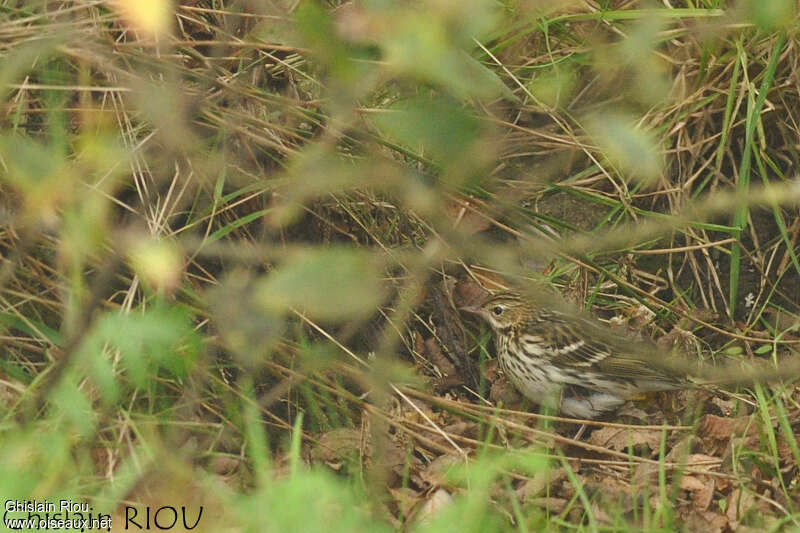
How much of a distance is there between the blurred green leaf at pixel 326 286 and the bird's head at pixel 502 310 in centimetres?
376

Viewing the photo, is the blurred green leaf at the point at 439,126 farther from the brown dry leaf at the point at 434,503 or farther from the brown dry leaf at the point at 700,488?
the brown dry leaf at the point at 700,488

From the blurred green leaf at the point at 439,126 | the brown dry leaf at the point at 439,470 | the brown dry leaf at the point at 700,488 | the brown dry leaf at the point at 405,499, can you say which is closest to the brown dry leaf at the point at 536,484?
the brown dry leaf at the point at 439,470

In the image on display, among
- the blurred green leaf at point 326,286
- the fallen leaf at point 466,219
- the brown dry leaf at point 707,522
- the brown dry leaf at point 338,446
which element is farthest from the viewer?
the fallen leaf at point 466,219

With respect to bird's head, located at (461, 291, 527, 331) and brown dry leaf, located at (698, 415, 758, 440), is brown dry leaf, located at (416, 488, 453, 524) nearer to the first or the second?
brown dry leaf, located at (698, 415, 758, 440)

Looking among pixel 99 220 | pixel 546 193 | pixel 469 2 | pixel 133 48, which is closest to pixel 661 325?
pixel 546 193

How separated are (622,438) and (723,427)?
43 centimetres

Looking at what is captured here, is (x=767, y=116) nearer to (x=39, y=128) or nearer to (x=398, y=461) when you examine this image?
(x=398, y=461)

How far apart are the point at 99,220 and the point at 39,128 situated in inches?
80.7

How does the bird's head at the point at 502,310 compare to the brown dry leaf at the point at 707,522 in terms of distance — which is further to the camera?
the bird's head at the point at 502,310

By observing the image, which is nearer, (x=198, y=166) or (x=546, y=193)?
(x=198, y=166)

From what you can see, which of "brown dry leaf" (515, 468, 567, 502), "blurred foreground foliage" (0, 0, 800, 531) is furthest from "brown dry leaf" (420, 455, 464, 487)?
"brown dry leaf" (515, 468, 567, 502)

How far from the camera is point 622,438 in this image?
5141 mm

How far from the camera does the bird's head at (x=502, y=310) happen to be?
5.66 metres

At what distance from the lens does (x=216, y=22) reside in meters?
5.01
